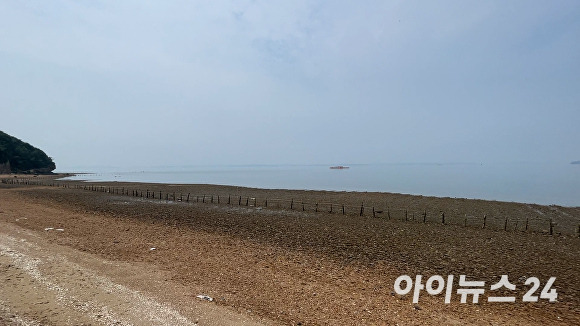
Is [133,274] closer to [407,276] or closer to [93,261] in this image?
[93,261]

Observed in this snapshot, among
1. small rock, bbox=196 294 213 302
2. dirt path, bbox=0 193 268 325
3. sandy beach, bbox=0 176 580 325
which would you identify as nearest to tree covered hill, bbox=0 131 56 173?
sandy beach, bbox=0 176 580 325

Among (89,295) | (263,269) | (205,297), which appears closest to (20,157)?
(89,295)

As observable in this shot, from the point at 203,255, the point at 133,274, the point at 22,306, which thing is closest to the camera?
the point at 22,306

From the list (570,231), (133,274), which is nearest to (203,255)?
(133,274)

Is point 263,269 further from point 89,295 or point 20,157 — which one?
point 20,157

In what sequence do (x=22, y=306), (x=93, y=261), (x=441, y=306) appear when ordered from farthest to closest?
(x=93, y=261), (x=441, y=306), (x=22, y=306)

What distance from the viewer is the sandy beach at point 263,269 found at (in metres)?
9.77

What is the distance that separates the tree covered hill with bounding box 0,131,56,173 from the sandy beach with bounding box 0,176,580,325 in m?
137

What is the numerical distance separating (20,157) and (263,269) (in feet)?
546

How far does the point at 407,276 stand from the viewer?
15031 mm

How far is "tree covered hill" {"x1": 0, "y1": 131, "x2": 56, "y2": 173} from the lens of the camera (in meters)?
125

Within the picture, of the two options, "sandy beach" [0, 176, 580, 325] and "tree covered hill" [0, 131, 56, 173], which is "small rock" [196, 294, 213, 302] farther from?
"tree covered hill" [0, 131, 56, 173]

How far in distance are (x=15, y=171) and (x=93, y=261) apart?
515 ft

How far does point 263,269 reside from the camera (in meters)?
15.0
